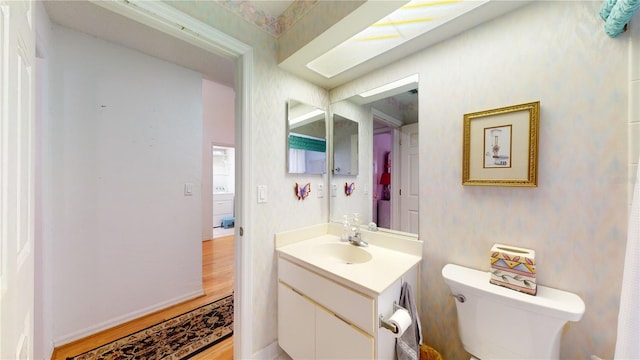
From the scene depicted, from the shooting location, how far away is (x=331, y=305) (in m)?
1.17

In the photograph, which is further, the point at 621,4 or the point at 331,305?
the point at 331,305

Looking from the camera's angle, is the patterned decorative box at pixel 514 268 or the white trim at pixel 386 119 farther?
the white trim at pixel 386 119

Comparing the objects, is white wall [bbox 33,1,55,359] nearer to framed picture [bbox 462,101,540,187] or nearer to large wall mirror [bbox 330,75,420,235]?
large wall mirror [bbox 330,75,420,235]

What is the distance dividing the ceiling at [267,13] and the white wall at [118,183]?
0.15 metres

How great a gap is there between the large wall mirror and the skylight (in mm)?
237

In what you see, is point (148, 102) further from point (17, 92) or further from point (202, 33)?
point (17, 92)

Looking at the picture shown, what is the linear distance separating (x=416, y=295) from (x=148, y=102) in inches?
109

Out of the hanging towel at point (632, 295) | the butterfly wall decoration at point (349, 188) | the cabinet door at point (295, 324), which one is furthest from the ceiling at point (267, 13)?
the cabinet door at point (295, 324)

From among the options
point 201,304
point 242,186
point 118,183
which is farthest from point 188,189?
point 242,186

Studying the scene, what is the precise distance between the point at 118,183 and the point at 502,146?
2.82 meters

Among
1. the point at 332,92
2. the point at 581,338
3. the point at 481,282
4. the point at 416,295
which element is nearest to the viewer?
the point at 581,338

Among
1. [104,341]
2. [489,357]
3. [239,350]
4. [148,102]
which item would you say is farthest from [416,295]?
[148,102]

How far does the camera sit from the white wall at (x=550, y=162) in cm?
87

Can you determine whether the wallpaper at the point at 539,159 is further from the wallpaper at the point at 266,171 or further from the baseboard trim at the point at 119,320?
the baseboard trim at the point at 119,320
